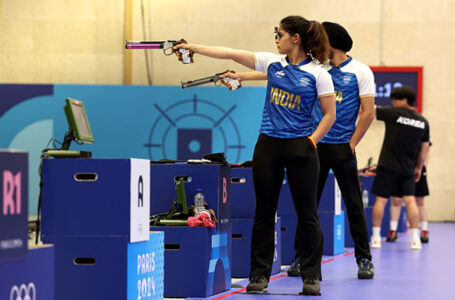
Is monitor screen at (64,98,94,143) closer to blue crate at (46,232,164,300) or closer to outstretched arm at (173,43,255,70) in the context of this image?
outstretched arm at (173,43,255,70)

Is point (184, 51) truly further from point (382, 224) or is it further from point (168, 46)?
point (382, 224)

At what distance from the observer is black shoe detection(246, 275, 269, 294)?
155 inches

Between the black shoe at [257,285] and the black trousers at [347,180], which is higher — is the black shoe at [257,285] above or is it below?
below

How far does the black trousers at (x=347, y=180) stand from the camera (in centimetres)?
467

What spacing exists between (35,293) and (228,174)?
2103 mm

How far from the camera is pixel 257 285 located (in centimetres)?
395

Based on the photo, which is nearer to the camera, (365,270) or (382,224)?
(365,270)

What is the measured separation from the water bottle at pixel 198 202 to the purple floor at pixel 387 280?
0.43m

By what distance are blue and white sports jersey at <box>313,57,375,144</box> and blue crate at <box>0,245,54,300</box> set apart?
2.62m

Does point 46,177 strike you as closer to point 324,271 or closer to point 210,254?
point 210,254

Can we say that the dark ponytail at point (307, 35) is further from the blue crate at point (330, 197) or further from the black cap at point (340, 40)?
the blue crate at point (330, 197)

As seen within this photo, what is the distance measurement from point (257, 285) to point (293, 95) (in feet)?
3.14

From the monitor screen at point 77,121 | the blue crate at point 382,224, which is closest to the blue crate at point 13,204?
the monitor screen at point 77,121

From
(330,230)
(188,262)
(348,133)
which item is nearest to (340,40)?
(348,133)
